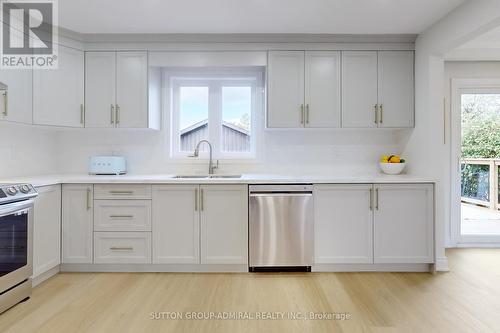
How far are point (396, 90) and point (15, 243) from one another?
12.1 feet

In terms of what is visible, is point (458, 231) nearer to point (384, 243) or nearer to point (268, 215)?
point (384, 243)

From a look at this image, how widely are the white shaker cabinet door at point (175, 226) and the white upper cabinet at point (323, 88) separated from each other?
1464 millimetres

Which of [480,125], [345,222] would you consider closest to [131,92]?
[345,222]

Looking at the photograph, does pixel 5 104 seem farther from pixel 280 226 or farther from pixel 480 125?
pixel 480 125

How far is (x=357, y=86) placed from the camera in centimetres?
323

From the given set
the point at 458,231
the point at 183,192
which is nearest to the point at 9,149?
the point at 183,192

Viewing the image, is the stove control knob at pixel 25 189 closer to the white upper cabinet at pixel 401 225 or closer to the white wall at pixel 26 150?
the white wall at pixel 26 150

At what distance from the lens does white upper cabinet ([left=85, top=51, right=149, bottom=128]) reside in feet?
10.5

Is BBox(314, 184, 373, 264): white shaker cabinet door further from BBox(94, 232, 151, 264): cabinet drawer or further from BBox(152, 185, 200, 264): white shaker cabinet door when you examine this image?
BBox(94, 232, 151, 264): cabinet drawer

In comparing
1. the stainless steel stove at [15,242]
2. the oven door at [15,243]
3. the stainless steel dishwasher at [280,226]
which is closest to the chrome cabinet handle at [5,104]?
the stainless steel stove at [15,242]

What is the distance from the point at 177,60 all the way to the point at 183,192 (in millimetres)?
1399

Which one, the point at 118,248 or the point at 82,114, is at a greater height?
the point at 82,114

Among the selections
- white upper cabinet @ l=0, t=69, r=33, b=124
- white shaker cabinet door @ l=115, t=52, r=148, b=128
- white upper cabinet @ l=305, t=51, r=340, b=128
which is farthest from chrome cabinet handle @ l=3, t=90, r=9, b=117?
white upper cabinet @ l=305, t=51, r=340, b=128

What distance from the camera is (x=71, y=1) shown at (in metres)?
2.53
